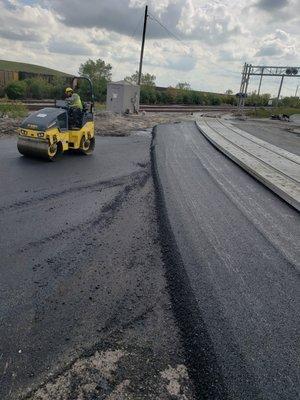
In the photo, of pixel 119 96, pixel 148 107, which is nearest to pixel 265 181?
pixel 119 96

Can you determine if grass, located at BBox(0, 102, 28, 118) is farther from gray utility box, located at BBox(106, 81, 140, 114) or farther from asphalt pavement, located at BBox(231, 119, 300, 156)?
asphalt pavement, located at BBox(231, 119, 300, 156)

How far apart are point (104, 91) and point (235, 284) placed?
42914mm

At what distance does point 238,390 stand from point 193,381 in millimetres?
356

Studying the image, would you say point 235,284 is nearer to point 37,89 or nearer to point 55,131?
point 55,131

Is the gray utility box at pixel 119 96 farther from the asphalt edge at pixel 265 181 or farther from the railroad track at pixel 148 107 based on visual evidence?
the asphalt edge at pixel 265 181

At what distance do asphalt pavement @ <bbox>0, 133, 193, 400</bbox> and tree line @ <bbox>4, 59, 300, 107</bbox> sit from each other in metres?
17.9

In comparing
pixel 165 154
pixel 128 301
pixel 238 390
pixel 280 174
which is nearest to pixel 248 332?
pixel 238 390

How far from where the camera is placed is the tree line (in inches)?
1515

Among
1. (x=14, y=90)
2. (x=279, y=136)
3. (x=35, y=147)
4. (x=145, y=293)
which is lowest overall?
(x=279, y=136)

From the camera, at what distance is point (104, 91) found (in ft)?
147

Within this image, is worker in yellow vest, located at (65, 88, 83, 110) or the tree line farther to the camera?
the tree line

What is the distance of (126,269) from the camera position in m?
4.82

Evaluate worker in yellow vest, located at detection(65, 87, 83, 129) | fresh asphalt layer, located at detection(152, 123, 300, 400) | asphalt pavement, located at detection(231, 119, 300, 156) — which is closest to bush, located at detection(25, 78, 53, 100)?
asphalt pavement, located at detection(231, 119, 300, 156)

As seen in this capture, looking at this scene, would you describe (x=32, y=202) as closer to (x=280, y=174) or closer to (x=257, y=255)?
(x=257, y=255)
